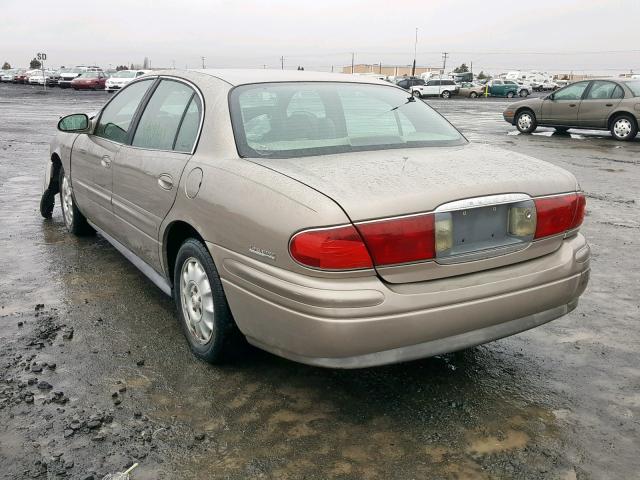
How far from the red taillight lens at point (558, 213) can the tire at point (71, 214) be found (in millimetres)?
4280

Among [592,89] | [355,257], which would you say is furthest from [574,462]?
[592,89]

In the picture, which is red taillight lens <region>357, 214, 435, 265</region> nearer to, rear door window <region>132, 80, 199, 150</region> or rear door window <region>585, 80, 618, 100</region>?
rear door window <region>132, 80, 199, 150</region>

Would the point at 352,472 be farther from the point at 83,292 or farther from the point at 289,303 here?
the point at 83,292

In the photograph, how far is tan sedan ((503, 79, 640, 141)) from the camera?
15.1 m

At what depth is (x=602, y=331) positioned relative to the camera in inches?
155

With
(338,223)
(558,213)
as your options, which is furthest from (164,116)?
(558,213)

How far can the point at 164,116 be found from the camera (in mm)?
3994

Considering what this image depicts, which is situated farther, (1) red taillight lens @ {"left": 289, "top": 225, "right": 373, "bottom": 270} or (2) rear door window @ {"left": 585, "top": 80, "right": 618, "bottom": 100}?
(2) rear door window @ {"left": 585, "top": 80, "right": 618, "bottom": 100}

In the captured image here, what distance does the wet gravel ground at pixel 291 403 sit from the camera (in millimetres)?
2557

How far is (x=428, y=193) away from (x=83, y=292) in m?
2.98

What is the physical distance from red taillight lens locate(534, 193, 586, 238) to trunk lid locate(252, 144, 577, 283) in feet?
0.15

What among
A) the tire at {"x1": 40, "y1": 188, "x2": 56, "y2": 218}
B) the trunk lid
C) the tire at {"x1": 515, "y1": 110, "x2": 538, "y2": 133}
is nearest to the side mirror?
the tire at {"x1": 40, "y1": 188, "x2": 56, "y2": 218}

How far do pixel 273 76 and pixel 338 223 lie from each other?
5.56ft

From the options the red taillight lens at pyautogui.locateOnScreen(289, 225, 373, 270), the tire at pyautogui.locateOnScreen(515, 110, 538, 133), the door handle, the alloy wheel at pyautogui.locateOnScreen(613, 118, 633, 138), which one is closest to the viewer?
the red taillight lens at pyautogui.locateOnScreen(289, 225, 373, 270)
